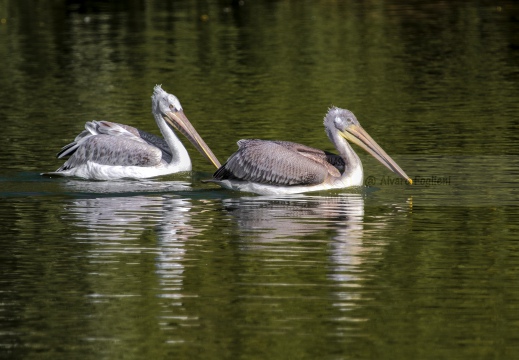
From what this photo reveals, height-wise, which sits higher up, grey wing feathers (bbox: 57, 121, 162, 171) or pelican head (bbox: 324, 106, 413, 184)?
pelican head (bbox: 324, 106, 413, 184)

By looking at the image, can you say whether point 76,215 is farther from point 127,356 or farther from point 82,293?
point 127,356

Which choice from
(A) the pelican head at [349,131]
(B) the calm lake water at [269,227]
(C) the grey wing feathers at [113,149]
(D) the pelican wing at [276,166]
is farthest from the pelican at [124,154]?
(A) the pelican head at [349,131]

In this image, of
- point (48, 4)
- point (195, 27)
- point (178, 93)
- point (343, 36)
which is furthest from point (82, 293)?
point (48, 4)

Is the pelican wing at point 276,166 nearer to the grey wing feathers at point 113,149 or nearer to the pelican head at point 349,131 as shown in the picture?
the pelican head at point 349,131

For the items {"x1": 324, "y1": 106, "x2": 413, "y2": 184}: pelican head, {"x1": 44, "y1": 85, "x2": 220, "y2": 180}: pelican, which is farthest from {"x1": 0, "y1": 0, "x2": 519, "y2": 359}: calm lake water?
{"x1": 324, "y1": 106, "x2": 413, "y2": 184}: pelican head

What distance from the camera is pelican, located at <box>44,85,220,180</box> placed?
507 inches

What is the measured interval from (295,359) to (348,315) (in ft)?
2.99

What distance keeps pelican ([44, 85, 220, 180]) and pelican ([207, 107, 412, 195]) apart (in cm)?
87

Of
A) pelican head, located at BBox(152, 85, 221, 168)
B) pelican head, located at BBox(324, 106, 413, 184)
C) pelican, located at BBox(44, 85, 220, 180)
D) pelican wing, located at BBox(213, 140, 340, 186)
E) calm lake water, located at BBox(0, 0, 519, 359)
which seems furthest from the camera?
pelican head, located at BBox(152, 85, 221, 168)

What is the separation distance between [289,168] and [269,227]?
1439 millimetres

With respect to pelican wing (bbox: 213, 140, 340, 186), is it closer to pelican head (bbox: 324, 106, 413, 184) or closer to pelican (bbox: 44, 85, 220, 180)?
pelican head (bbox: 324, 106, 413, 184)

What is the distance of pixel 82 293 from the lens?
834cm

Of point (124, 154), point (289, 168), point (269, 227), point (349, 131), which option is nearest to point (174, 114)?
point (124, 154)

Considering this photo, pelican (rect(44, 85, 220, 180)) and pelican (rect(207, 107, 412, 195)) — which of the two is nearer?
pelican (rect(207, 107, 412, 195))
